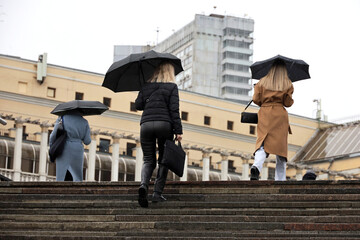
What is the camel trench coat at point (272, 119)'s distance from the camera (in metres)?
16.8

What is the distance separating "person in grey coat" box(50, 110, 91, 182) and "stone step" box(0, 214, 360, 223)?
4135mm

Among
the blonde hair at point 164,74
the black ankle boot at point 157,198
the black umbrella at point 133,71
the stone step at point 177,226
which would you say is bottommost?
the stone step at point 177,226

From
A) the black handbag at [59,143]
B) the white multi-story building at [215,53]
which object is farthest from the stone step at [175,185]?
the white multi-story building at [215,53]

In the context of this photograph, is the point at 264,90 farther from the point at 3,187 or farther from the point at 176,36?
the point at 176,36

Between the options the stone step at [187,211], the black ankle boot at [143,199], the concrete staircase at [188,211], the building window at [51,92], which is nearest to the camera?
the concrete staircase at [188,211]

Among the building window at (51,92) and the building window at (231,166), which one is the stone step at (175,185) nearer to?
the building window at (51,92)

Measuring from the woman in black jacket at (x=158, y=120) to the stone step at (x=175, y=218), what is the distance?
32.4 inches

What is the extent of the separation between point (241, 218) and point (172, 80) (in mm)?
2520

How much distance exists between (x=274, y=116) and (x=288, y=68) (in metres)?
1.26

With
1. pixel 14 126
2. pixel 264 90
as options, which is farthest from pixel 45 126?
pixel 264 90

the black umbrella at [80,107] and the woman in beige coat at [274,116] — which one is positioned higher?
the black umbrella at [80,107]

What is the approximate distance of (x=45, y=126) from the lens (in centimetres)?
6391

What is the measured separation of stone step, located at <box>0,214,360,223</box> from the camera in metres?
13.2

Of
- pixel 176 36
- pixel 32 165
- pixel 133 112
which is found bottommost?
pixel 32 165
